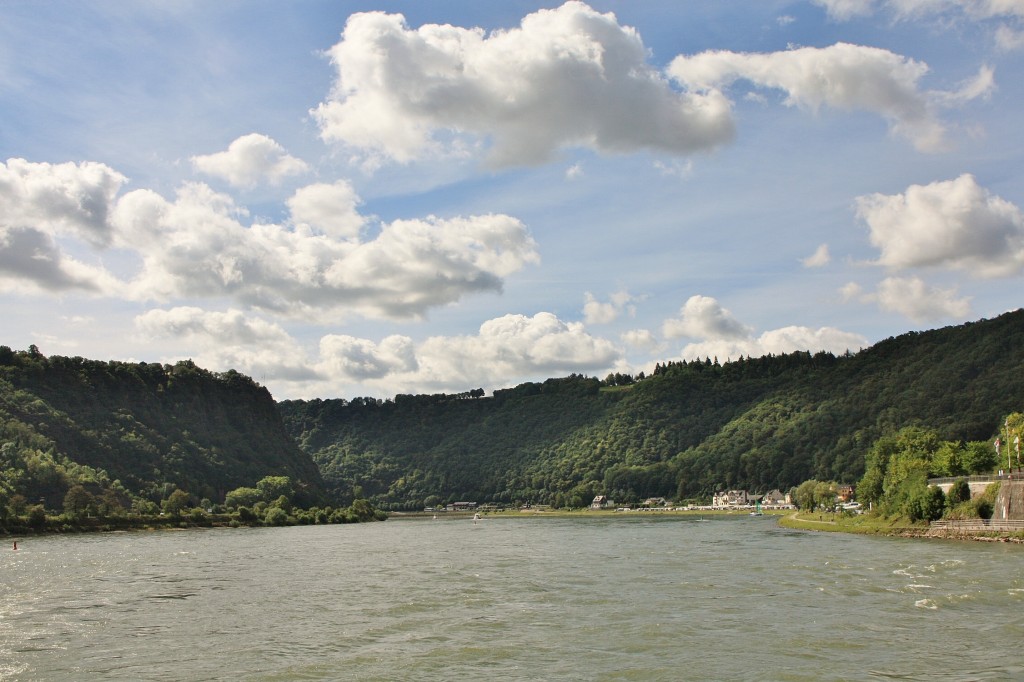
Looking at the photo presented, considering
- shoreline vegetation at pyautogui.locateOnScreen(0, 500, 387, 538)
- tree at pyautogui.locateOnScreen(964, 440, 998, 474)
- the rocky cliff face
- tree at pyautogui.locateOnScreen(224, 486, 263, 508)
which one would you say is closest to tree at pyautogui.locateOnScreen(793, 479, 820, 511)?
tree at pyautogui.locateOnScreen(964, 440, 998, 474)

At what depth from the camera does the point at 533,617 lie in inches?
1567

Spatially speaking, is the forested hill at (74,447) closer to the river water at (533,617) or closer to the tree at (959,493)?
the river water at (533,617)

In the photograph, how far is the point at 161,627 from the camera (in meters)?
38.9

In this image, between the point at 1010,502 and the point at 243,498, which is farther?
the point at 243,498

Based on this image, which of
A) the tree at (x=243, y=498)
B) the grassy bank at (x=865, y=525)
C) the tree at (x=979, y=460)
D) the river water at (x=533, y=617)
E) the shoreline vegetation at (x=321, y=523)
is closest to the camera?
the river water at (x=533, y=617)

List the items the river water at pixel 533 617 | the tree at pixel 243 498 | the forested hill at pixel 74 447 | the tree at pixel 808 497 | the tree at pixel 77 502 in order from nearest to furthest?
the river water at pixel 533 617
the tree at pixel 77 502
the forested hill at pixel 74 447
the tree at pixel 808 497
the tree at pixel 243 498

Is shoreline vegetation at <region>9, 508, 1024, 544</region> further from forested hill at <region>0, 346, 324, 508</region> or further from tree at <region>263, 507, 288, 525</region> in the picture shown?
forested hill at <region>0, 346, 324, 508</region>

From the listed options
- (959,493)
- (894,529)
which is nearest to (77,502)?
(894,529)

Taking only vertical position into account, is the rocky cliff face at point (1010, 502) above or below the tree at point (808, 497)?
above

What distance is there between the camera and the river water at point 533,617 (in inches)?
1152

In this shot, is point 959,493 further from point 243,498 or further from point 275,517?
point 243,498

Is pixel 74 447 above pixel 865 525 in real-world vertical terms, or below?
above

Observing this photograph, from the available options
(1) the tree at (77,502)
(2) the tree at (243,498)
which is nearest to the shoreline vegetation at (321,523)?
(1) the tree at (77,502)

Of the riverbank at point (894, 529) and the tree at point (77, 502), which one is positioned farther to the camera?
the tree at point (77, 502)
